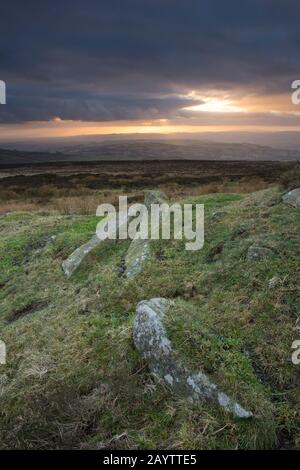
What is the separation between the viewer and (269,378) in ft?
17.4

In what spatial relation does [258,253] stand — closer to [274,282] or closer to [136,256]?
[274,282]

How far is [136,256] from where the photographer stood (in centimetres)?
867

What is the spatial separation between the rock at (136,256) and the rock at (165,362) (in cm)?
217

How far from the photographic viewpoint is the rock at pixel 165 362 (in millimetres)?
4738

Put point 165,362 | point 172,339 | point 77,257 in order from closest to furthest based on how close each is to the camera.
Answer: point 165,362
point 172,339
point 77,257

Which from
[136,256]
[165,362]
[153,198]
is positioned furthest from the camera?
[153,198]

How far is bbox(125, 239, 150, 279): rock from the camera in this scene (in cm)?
809

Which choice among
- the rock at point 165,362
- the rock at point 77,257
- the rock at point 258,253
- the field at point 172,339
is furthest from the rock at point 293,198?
the rock at point 165,362

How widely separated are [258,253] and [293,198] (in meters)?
2.40

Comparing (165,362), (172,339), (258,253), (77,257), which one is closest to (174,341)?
(172,339)

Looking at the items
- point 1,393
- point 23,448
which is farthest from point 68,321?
point 23,448

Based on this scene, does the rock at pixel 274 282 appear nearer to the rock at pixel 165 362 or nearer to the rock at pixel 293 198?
the rock at pixel 165 362
